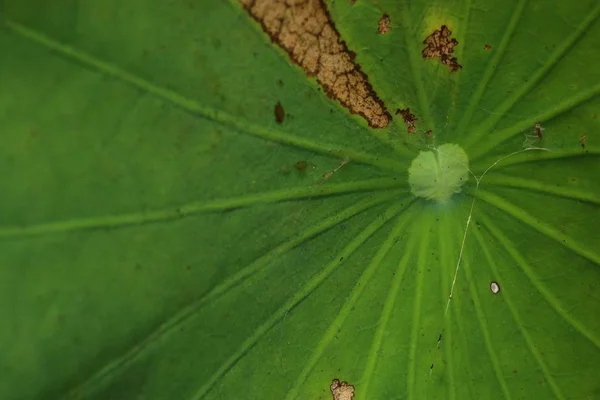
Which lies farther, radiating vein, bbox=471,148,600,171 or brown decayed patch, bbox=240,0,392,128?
radiating vein, bbox=471,148,600,171

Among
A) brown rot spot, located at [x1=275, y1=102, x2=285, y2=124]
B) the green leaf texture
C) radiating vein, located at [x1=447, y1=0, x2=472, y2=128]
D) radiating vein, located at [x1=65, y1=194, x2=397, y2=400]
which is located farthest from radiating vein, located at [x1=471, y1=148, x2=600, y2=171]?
brown rot spot, located at [x1=275, y1=102, x2=285, y2=124]

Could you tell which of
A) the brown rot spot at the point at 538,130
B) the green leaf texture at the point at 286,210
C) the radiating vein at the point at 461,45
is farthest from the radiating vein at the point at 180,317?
the brown rot spot at the point at 538,130

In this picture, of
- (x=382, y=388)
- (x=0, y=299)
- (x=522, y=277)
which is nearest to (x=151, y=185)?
(x=0, y=299)

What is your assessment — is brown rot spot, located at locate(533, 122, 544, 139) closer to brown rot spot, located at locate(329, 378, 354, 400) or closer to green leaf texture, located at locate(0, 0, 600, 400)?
green leaf texture, located at locate(0, 0, 600, 400)

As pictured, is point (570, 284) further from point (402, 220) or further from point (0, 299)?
point (0, 299)

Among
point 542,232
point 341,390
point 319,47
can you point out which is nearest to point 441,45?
point 319,47

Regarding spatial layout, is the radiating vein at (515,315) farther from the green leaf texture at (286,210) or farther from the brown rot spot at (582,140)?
the brown rot spot at (582,140)
